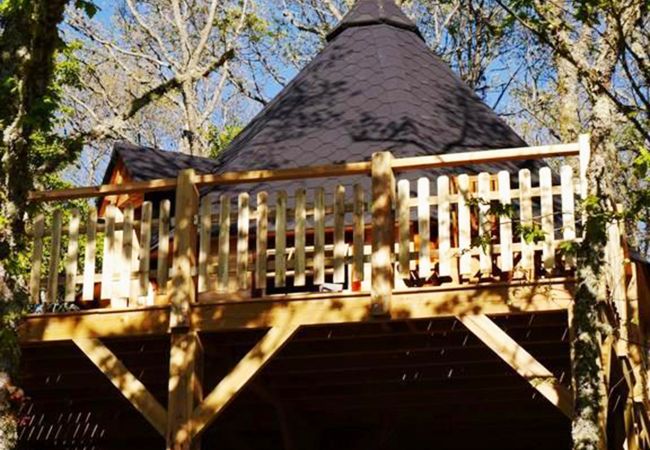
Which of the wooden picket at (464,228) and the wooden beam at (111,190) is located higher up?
the wooden beam at (111,190)

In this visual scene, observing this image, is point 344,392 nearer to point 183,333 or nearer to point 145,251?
point 183,333

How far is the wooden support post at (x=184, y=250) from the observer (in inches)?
371

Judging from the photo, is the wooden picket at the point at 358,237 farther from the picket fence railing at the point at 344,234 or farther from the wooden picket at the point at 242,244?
the wooden picket at the point at 242,244

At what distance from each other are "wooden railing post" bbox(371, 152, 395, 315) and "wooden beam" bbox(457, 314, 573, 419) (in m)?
0.62

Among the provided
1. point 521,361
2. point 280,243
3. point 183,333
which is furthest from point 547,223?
→ point 183,333

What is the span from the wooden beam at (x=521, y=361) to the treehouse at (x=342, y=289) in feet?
0.05

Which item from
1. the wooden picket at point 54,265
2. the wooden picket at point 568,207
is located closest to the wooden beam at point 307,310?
the wooden picket at point 54,265

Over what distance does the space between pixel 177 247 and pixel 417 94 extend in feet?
12.8

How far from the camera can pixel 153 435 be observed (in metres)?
13.0

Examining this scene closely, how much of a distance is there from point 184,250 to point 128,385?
1.16 meters

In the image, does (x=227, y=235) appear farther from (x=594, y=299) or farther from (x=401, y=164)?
(x=594, y=299)

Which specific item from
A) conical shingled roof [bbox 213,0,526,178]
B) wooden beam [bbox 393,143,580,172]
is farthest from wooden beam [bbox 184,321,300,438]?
conical shingled roof [bbox 213,0,526,178]

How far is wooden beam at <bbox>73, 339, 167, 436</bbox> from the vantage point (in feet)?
30.4

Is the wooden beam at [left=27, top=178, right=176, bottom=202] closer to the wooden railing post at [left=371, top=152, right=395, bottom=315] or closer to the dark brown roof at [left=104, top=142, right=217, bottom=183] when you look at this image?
the wooden railing post at [left=371, top=152, right=395, bottom=315]
